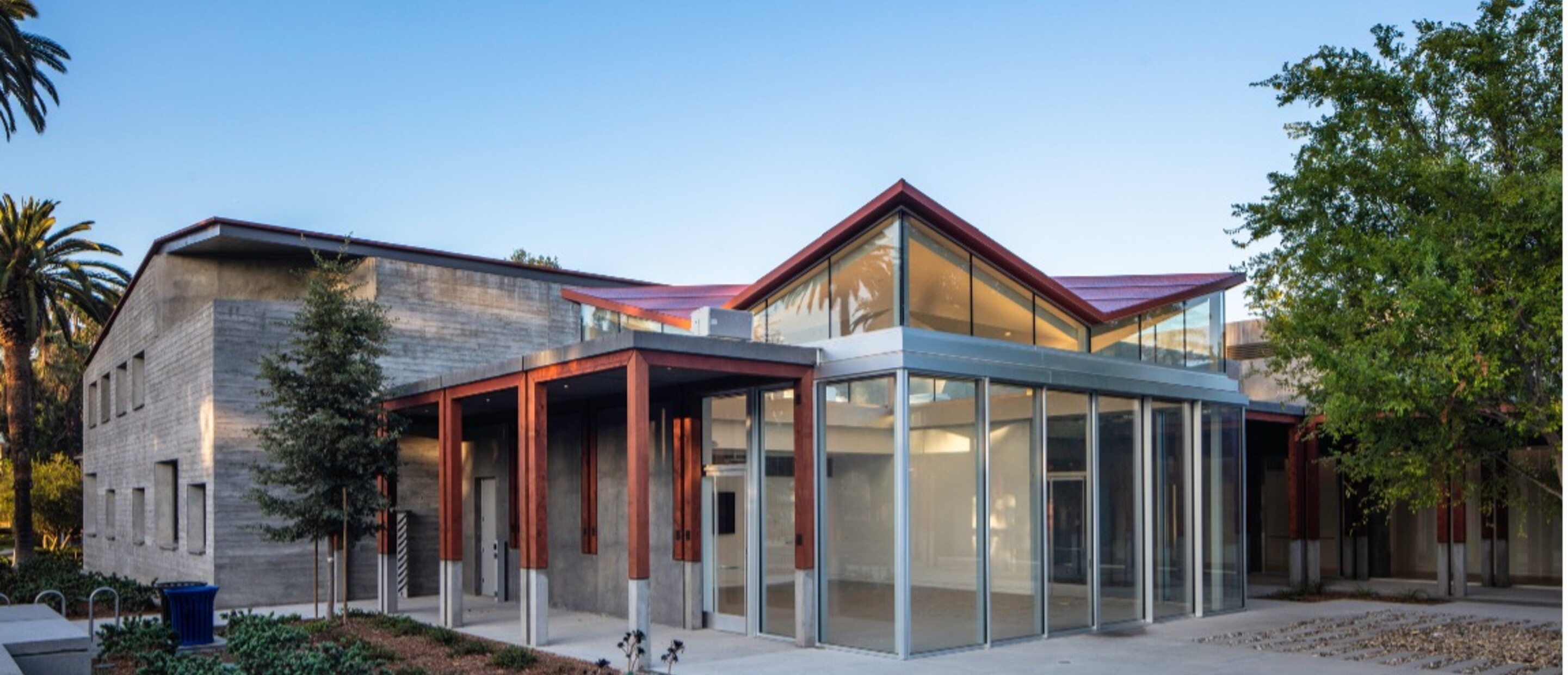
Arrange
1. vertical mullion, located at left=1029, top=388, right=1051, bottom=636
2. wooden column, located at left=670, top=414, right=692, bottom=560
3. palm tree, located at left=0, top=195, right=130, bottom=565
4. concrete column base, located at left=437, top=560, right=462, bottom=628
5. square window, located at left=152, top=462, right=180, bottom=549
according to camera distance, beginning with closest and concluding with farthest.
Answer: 1. vertical mullion, located at left=1029, top=388, right=1051, bottom=636
2. wooden column, located at left=670, top=414, right=692, bottom=560
3. concrete column base, located at left=437, top=560, right=462, bottom=628
4. square window, located at left=152, top=462, right=180, bottom=549
5. palm tree, located at left=0, top=195, right=130, bottom=565

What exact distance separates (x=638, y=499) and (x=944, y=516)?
3.78 m

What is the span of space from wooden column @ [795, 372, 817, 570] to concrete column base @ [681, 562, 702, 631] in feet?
7.80

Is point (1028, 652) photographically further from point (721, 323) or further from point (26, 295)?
point (26, 295)

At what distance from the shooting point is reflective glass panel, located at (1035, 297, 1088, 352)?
17.1 meters

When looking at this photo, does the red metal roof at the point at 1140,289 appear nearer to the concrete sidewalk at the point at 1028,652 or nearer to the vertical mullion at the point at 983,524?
the vertical mullion at the point at 983,524

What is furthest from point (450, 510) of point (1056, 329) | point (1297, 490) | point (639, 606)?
point (1297, 490)

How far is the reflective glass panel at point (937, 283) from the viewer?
15.4 m

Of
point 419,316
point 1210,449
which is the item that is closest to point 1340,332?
point 1210,449

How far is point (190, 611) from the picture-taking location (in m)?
15.5

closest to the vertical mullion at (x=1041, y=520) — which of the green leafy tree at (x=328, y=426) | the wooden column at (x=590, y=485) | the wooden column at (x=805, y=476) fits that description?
the wooden column at (x=805, y=476)

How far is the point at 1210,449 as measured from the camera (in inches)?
774

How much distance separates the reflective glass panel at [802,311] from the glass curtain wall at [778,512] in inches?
29.3

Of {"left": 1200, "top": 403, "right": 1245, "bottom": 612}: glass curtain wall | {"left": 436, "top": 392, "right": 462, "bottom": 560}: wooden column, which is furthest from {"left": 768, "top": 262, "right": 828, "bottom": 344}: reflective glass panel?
{"left": 1200, "top": 403, "right": 1245, "bottom": 612}: glass curtain wall

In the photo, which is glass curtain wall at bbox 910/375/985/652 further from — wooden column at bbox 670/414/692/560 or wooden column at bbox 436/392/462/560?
wooden column at bbox 436/392/462/560
